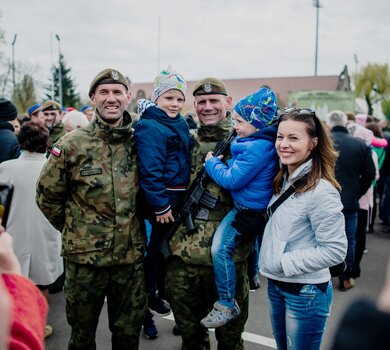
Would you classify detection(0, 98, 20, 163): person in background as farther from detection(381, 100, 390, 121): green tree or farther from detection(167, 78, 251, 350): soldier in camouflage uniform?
detection(381, 100, 390, 121): green tree

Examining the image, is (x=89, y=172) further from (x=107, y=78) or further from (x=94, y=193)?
(x=107, y=78)

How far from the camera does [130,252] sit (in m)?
2.70

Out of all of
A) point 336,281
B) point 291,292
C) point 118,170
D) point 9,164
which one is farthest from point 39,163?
point 336,281

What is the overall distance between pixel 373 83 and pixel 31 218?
133 ft

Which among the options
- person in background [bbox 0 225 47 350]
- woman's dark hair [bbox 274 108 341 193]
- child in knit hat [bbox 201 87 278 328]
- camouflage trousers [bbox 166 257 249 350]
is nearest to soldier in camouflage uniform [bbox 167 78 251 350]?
camouflage trousers [bbox 166 257 249 350]

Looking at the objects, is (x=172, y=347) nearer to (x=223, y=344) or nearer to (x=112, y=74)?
(x=223, y=344)

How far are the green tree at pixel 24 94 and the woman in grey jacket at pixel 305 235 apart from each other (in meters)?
31.9

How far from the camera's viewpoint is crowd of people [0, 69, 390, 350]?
2.30m

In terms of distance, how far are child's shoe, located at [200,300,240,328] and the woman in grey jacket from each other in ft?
1.12

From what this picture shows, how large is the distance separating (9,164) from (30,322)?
3.08 meters

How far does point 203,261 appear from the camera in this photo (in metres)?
2.70

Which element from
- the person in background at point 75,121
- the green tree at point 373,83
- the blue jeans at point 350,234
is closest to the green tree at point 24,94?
the person in background at point 75,121

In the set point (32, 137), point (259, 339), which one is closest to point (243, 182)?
point (259, 339)

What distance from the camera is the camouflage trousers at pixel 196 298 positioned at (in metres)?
2.76
